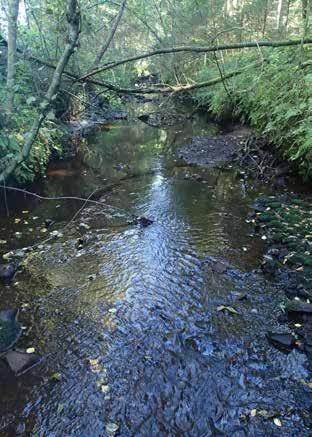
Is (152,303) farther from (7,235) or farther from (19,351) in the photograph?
(7,235)

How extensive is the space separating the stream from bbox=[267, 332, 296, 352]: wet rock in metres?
0.08

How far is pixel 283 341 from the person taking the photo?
13.2ft

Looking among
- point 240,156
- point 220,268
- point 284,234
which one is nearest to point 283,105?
point 240,156

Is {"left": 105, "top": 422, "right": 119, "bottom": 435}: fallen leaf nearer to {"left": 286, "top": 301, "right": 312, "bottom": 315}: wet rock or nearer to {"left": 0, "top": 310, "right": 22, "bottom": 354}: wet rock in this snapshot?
{"left": 0, "top": 310, "right": 22, "bottom": 354}: wet rock

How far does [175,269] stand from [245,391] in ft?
7.69

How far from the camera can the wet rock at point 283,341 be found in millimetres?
3972

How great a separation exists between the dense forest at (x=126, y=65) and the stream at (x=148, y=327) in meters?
1.82

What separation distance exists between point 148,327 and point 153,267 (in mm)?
1386

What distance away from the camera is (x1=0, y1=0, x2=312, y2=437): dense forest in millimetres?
3312

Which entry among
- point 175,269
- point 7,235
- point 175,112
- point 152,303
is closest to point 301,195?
point 175,269

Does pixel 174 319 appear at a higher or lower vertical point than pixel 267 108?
lower

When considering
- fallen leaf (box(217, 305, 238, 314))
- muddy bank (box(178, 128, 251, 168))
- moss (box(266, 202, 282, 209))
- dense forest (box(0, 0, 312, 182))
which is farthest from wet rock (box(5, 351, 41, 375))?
muddy bank (box(178, 128, 251, 168))

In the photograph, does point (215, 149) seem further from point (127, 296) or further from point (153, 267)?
point (127, 296)

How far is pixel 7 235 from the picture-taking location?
265 inches
